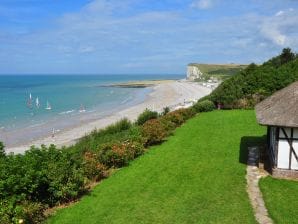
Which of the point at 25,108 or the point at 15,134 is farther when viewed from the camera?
the point at 25,108

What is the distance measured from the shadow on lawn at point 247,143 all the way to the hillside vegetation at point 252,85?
13604mm

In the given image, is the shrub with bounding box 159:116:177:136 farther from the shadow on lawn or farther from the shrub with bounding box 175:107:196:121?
the shadow on lawn

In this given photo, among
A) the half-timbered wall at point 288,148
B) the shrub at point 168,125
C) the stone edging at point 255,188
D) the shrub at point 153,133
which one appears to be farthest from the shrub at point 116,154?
the half-timbered wall at point 288,148

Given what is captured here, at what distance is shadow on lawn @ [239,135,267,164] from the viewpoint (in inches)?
791

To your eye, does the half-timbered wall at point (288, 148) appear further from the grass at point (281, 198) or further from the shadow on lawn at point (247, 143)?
the shadow on lawn at point (247, 143)

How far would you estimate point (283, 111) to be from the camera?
632 inches

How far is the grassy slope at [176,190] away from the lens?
13.3m

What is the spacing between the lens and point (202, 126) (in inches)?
1167

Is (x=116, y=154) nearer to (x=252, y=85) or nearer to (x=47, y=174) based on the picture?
(x=47, y=174)

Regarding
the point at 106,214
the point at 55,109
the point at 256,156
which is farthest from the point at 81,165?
the point at 55,109

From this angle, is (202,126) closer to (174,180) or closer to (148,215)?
(174,180)

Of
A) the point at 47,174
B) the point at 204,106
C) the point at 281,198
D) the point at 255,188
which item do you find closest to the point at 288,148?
the point at 255,188

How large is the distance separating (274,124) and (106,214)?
23.2 ft

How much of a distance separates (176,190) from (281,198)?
12.6ft
